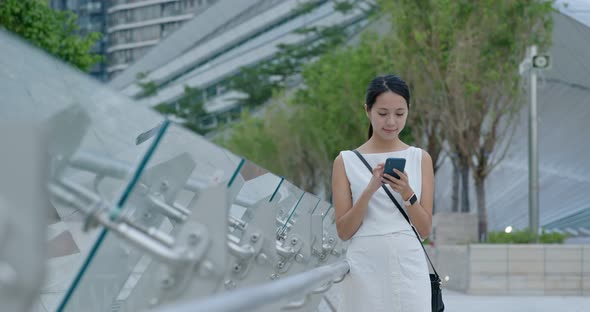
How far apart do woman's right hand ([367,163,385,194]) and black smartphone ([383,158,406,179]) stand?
26 millimetres

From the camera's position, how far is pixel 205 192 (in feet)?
7.70

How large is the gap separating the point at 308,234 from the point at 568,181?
35151mm

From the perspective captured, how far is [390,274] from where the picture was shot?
3660 mm

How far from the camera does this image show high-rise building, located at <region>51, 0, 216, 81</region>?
113250mm

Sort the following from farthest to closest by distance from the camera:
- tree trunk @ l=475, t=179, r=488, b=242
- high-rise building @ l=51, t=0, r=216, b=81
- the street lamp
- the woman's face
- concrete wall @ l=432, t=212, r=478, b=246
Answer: high-rise building @ l=51, t=0, r=216, b=81
concrete wall @ l=432, t=212, r=478, b=246
tree trunk @ l=475, t=179, r=488, b=242
the street lamp
the woman's face

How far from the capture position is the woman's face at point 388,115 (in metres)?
3.77

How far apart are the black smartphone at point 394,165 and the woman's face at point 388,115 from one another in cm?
24

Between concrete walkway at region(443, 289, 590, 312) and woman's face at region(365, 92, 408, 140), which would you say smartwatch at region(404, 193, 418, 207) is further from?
concrete walkway at region(443, 289, 590, 312)

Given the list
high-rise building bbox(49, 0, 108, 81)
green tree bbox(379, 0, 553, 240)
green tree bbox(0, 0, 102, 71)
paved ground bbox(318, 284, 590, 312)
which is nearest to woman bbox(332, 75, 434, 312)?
paved ground bbox(318, 284, 590, 312)

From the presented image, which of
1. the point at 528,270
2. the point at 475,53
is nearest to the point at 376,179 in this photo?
the point at 528,270

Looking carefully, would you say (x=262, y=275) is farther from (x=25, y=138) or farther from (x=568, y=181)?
(x=568, y=181)

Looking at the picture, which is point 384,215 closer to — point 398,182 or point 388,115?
point 398,182

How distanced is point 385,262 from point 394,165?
349 millimetres

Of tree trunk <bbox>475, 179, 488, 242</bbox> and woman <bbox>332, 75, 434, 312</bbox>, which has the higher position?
tree trunk <bbox>475, 179, 488, 242</bbox>
